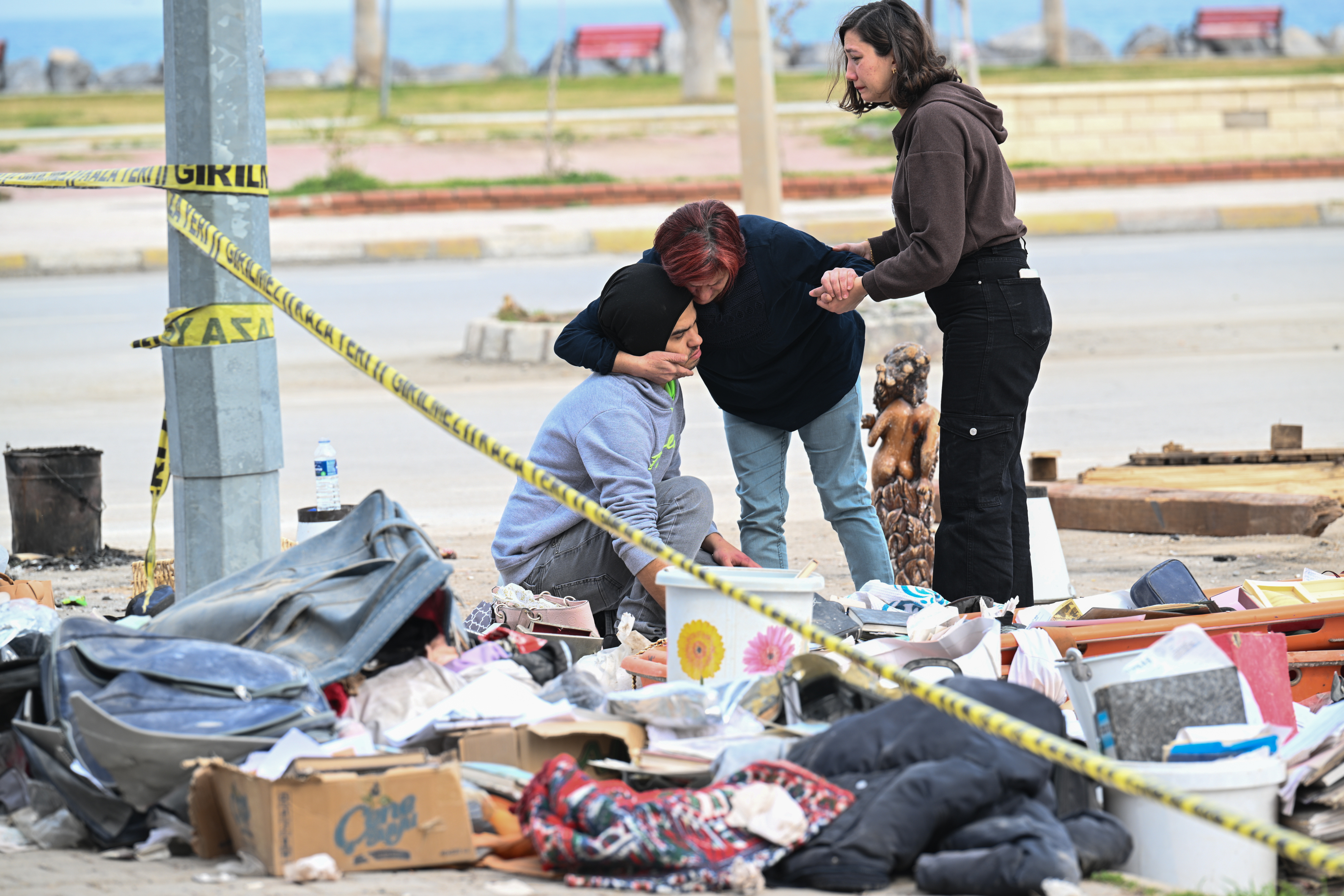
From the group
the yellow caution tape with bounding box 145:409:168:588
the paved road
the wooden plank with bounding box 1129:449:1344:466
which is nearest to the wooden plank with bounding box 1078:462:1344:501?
the wooden plank with bounding box 1129:449:1344:466

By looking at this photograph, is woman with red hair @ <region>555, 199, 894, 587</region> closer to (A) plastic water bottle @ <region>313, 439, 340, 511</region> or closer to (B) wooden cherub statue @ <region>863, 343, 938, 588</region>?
(B) wooden cherub statue @ <region>863, 343, 938, 588</region>

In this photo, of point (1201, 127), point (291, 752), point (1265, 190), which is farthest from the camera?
point (1201, 127)

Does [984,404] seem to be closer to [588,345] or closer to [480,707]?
[588,345]

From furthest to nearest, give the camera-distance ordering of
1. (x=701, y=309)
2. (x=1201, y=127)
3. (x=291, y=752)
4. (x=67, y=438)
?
1. (x=1201, y=127)
2. (x=67, y=438)
3. (x=701, y=309)
4. (x=291, y=752)

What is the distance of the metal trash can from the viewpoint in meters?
6.07

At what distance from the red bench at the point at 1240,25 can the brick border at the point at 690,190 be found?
71.9 ft

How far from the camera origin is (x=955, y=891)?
8.57 feet

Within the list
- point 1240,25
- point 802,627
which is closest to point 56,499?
point 802,627

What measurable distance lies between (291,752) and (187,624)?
653 millimetres

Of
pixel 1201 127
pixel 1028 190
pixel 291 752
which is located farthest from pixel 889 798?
pixel 1201 127

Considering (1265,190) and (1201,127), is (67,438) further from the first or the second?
(1201,127)

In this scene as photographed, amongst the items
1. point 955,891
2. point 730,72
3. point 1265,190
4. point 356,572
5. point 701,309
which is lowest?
point 955,891

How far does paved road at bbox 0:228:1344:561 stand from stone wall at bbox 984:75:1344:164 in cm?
643

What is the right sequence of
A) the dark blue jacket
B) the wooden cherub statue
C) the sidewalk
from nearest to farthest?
the dark blue jacket
the wooden cherub statue
the sidewalk
